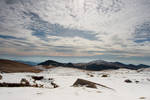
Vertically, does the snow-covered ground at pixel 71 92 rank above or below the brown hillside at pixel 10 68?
above

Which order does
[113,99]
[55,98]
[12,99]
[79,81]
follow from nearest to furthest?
1. [12,99]
2. [55,98]
3. [113,99]
4. [79,81]

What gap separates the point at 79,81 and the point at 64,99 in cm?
415

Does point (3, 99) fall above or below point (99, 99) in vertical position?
above

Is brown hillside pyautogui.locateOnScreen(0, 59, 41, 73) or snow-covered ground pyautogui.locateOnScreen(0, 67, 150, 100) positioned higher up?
snow-covered ground pyautogui.locateOnScreen(0, 67, 150, 100)

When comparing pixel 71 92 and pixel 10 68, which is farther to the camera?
pixel 10 68

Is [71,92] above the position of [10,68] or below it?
above

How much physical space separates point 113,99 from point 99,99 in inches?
26.0

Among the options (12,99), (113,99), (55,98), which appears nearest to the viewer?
(12,99)

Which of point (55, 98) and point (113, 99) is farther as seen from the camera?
point (113, 99)

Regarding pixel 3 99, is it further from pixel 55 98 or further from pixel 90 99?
pixel 90 99

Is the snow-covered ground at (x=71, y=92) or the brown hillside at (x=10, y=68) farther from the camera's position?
the brown hillside at (x=10, y=68)

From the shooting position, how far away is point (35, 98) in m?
3.47

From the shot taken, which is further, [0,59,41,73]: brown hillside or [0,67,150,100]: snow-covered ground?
Answer: [0,59,41,73]: brown hillside

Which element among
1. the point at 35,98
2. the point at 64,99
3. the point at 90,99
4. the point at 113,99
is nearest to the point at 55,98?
the point at 64,99
